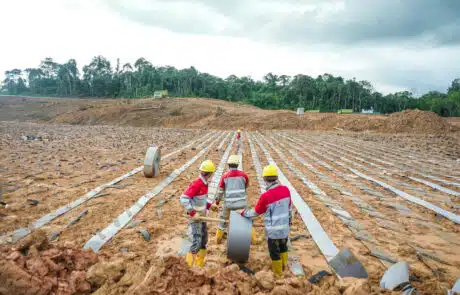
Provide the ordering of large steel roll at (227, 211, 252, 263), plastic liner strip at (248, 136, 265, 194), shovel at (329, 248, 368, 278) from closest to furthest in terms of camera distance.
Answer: shovel at (329, 248, 368, 278) < large steel roll at (227, 211, 252, 263) < plastic liner strip at (248, 136, 265, 194)

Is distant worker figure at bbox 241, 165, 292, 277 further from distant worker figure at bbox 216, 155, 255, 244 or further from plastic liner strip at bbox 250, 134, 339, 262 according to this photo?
plastic liner strip at bbox 250, 134, 339, 262

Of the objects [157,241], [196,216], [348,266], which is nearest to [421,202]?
[348,266]

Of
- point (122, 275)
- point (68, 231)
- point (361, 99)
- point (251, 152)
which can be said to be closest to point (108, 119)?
point (251, 152)

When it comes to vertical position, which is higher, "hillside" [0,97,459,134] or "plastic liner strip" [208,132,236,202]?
"hillside" [0,97,459,134]

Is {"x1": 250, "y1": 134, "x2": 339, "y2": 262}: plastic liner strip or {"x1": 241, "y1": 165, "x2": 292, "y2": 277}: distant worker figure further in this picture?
{"x1": 250, "y1": 134, "x2": 339, "y2": 262}: plastic liner strip

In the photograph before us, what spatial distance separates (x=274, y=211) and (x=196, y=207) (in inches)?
41.0

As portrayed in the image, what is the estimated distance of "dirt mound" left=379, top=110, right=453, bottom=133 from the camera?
2445 cm

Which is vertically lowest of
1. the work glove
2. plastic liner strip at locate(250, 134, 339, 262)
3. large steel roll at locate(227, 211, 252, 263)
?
plastic liner strip at locate(250, 134, 339, 262)

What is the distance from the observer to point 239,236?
316 cm

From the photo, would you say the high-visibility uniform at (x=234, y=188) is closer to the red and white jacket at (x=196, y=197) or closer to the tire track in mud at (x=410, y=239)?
the red and white jacket at (x=196, y=197)

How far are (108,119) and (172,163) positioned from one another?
91.0 feet

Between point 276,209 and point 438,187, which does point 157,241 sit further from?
point 438,187

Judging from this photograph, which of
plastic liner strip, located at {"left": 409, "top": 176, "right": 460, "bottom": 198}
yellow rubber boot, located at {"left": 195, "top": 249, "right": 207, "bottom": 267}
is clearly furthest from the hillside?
yellow rubber boot, located at {"left": 195, "top": 249, "right": 207, "bottom": 267}

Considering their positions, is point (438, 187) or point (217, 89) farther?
point (217, 89)
